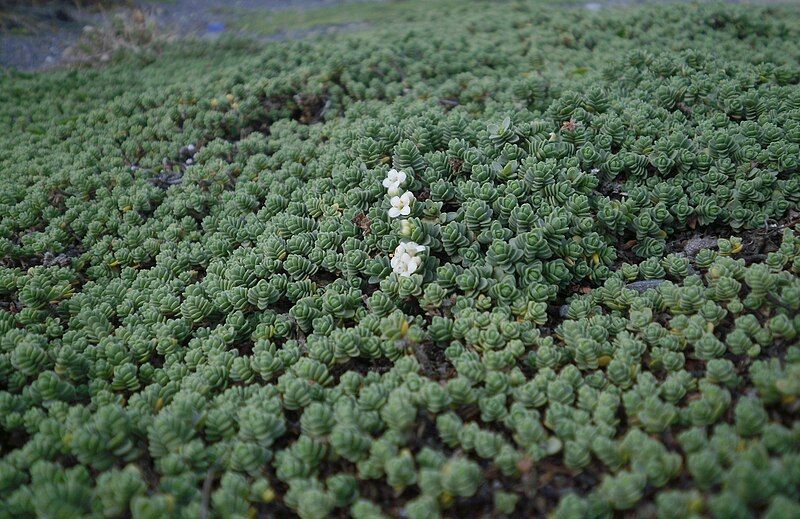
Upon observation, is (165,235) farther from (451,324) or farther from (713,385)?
(713,385)

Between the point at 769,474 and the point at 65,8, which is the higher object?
the point at 65,8

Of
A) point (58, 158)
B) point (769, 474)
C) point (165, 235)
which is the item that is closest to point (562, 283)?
point (769, 474)

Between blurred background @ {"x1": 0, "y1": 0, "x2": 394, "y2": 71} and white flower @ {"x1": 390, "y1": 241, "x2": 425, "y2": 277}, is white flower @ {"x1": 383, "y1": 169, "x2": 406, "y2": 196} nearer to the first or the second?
white flower @ {"x1": 390, "y1": 241, "x2": 425, "y2": 277}

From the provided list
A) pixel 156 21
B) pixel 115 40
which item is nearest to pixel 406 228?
pixel 115 40

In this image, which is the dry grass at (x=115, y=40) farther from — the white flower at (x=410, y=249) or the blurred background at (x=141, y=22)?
the white flower at (x=410, y=249)

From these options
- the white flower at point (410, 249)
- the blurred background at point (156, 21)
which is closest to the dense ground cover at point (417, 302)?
the white flower at point (410, 249)

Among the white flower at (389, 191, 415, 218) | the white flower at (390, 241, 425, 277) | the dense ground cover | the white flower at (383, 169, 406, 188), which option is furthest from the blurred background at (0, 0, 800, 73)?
the white flower at (390, 241, 425, 277)
